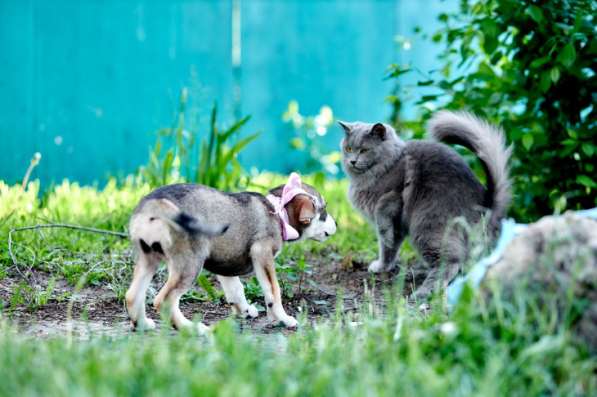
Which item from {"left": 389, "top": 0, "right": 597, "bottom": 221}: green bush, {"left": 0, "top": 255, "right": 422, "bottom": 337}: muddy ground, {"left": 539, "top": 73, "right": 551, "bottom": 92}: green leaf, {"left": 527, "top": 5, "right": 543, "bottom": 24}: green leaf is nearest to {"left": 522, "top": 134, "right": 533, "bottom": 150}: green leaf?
{"left": 389, "top": 0, "right": 597, "bottom": 221}: green bush

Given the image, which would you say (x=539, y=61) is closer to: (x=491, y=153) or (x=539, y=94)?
(x=539, y=94)

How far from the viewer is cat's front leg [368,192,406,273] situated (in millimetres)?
5309

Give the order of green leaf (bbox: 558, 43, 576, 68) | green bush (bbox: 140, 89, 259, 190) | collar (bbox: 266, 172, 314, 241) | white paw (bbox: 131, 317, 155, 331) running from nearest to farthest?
white paw (bbox: 131, 317, 155, 331) < collar (bbox: 266, 172, 314, 241) < green leaf (bbox: 558, 43, 576, 68) < green bush (bbox: 140, 89, 259, 190)

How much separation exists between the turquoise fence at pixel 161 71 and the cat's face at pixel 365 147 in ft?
6.39

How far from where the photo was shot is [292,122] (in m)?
9.89

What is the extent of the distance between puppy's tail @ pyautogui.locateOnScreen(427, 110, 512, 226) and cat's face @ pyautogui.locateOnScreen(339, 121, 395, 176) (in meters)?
0.62


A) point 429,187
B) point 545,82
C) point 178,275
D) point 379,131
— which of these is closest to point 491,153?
point 429,187

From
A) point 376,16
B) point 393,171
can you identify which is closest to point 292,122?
point 376,16

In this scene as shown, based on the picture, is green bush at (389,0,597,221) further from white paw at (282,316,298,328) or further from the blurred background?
white paw at (282,316,298,328)

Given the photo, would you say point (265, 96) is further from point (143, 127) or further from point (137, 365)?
point (137, 365)

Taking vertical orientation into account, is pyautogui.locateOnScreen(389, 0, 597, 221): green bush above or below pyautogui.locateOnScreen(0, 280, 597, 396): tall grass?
above

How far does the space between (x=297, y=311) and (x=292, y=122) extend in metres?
5.69

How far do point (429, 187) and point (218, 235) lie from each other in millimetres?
1818

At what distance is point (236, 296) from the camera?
4.22 meters
